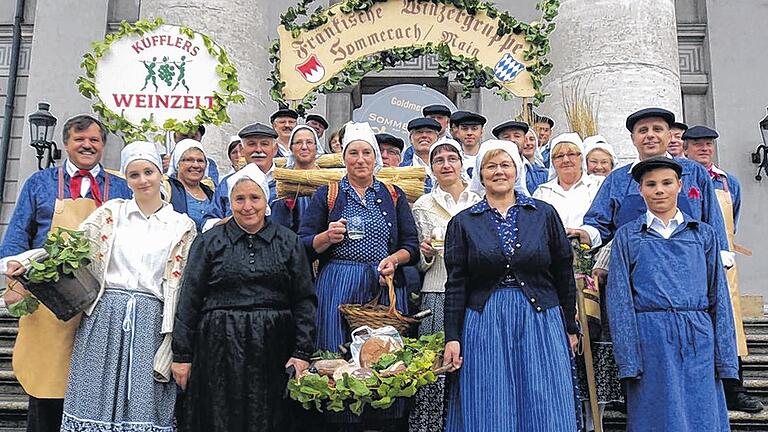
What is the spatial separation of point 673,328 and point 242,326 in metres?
2.19

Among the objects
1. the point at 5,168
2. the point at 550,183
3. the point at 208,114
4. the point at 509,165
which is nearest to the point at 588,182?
the point at 550,183

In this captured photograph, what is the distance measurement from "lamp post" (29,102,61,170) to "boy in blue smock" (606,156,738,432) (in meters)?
8.58

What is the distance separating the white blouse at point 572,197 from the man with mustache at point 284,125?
2264mm

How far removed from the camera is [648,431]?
162 inches

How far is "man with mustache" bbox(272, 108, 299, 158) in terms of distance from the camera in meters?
6.76

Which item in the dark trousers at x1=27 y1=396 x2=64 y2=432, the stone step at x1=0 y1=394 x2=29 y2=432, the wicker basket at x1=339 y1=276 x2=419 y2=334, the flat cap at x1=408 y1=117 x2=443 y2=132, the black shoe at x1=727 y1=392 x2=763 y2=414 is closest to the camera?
the wicker basket at x1=339 y1=276 x2=419 y2=334

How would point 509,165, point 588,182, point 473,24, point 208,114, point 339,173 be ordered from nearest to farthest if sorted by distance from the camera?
point 509,165, point 339,173, point 588,182, point 208,114, point 473,24

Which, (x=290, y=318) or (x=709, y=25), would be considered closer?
(x=290, y=318)

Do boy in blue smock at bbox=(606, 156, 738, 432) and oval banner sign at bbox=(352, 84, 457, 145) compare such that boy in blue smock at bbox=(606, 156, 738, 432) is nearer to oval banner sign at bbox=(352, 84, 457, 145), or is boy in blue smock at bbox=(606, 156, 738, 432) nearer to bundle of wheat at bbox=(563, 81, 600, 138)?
bundle of wheat at bbox=(563, 81, 600, 138)

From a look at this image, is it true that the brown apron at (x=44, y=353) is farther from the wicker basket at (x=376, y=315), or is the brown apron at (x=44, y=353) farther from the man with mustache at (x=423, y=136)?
the man with mustache at (x=423, y=136)

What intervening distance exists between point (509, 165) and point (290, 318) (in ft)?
4.48

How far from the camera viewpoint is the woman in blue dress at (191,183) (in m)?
5.44

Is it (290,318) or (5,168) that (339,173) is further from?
(5,168)

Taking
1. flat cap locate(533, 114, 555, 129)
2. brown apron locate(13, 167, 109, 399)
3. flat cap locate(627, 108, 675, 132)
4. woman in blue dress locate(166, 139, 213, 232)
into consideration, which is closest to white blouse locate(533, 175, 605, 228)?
flat cap locate(627, 108, 675, 132)
